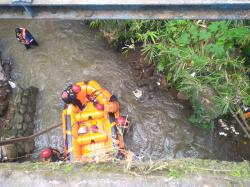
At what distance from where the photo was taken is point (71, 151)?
5484 millimetres

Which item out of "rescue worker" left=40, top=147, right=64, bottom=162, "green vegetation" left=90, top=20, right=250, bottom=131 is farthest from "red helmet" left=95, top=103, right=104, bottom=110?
"green vegetation" left=90, top=20, right=250, bottom=131

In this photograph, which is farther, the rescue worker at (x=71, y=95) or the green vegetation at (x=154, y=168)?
the rescue worker at (x=71, y=95)

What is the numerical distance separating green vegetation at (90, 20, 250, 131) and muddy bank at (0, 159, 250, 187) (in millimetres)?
2213

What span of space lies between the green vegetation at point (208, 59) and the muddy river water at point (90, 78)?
1.88ft

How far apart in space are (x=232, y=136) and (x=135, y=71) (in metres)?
2.08

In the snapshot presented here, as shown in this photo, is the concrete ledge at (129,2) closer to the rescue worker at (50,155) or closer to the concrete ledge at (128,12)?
the concrete ledge at (128,12)

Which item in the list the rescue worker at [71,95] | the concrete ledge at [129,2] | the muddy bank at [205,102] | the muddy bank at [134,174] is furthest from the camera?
the rescue worker at [71,95]

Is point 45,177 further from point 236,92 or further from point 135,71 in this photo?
point 135,71

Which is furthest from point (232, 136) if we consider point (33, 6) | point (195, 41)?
point (33, 6)

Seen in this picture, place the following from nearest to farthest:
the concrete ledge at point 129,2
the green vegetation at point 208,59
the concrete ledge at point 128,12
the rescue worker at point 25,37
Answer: the concrete ledge at point 129,2 → the concrete ledge at point 128,12 → the green vegetation at point 208,59 → the rescue worker at point 25,37

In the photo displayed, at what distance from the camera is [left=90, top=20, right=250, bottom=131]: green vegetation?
15.9 feet

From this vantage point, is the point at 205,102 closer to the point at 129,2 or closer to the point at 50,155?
the point at 50,155

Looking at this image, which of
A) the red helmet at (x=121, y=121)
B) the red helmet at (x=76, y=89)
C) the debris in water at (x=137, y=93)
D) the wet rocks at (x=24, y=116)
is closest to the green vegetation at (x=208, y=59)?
the debris in water at (x=137, y=93)

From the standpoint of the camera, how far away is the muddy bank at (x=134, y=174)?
8.77ft
